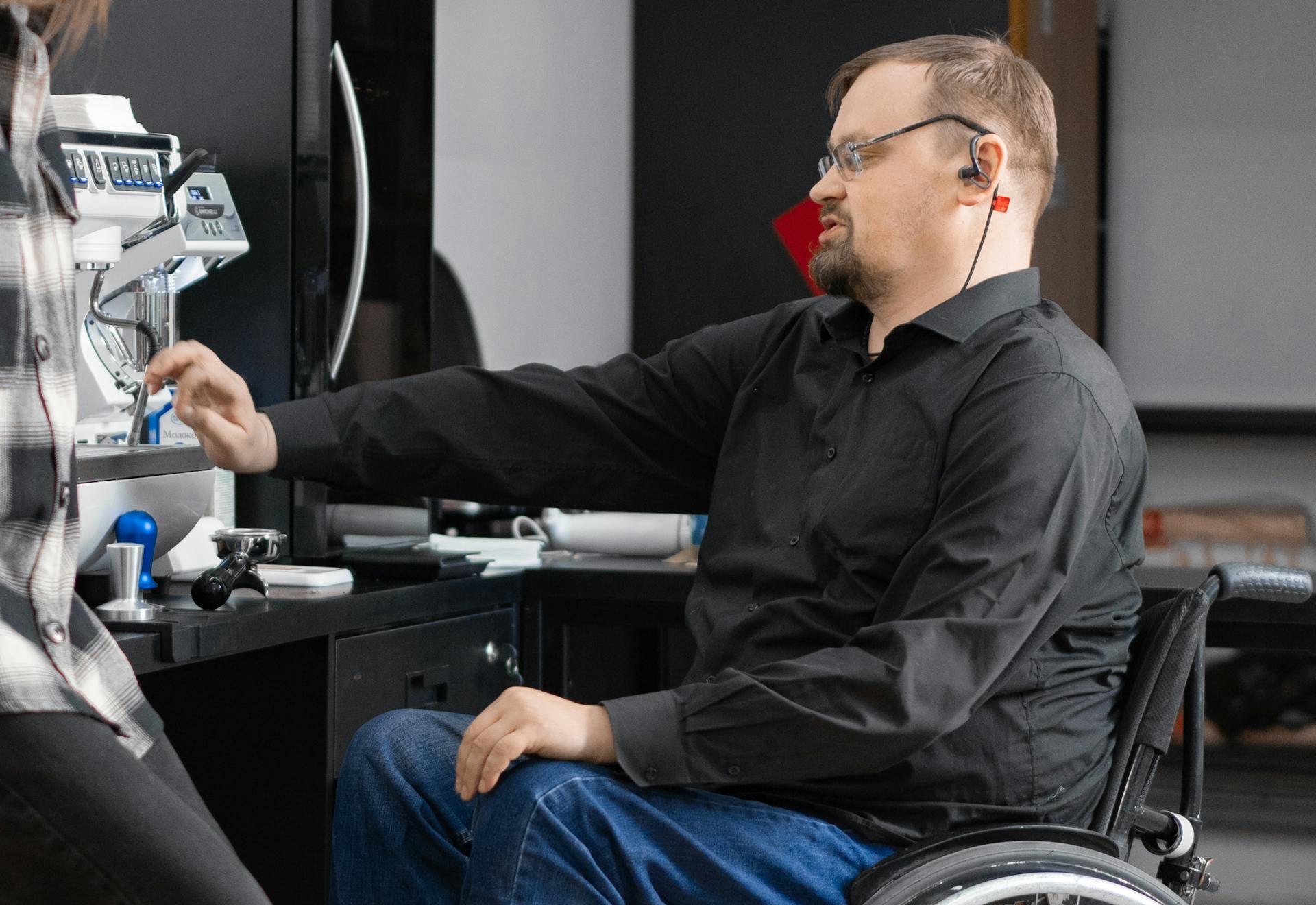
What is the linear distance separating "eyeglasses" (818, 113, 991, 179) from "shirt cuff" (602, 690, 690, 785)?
71 centimetres

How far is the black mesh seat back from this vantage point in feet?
5.00

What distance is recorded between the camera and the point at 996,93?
174cm

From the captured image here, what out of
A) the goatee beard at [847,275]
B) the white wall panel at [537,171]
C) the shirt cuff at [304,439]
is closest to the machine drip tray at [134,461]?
the shirt cuff at [304,439]

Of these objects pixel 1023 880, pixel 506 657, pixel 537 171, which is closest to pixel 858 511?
pixel 1023 880

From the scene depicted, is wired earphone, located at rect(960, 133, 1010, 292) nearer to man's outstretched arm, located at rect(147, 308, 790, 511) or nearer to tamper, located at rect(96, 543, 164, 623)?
man's outstretched arm, located at rect(147, 308, 790, 511)

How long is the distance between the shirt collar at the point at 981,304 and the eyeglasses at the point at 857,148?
0.18 m

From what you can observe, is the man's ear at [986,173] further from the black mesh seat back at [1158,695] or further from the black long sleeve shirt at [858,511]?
the black mesh seat back at [1158,695]

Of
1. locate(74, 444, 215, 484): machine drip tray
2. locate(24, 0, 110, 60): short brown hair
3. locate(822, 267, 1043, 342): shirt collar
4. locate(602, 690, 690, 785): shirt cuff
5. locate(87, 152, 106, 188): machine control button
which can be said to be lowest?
locate(602, 690, 690, 785): shirt cuff

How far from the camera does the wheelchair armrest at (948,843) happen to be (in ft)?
4.43

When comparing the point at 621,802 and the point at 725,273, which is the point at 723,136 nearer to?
the point at 725,273

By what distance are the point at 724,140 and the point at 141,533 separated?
10.6 ft

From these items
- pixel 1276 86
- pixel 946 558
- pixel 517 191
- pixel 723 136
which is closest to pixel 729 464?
pixel 946 558

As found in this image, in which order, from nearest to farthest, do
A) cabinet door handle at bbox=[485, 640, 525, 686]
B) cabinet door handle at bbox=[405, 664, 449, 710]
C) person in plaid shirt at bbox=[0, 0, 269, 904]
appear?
person in plaid shirt at bbox=[0, 0, 269, 904]
cabinet door handle at bbox=[405, 664, 449, 710]
cabinet door handle at bbox=[485, 640, 525, 686]

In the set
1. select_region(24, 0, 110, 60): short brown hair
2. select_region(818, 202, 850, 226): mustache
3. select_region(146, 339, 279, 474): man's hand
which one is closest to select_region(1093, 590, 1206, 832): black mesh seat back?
select_region(818, 202, 850, 226): mustache
